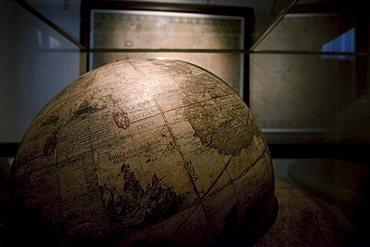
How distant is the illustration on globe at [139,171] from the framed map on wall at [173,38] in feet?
5.24

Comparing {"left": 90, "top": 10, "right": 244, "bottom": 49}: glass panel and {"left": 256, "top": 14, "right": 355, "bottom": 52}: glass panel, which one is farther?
{"left": 90, "top": 10, "right": 244, "bottom": 49}: glass panel

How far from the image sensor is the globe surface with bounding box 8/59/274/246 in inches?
28.3

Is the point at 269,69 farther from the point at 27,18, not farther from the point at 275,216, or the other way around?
the point at 27,18

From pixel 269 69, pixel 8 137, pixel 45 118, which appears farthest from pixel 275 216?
pixel 8 137

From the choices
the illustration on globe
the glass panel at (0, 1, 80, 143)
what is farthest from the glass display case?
the illustration on globe

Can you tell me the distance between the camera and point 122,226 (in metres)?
0.71

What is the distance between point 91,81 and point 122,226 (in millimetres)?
692

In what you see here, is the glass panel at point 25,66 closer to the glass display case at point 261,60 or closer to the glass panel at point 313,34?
the glass display case at point 261,60

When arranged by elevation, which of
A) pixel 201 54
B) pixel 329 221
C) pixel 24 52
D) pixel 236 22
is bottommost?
pixel 329 221

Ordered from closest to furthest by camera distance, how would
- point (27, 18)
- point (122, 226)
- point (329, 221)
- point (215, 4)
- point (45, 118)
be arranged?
1. point (122, 226)
2. point (45, 118)
3. point (329, 221)
4. point (27, 18)
5. point (215, 4)

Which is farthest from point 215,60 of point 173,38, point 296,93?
point 296,93

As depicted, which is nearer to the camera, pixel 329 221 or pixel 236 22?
pixel 329 221

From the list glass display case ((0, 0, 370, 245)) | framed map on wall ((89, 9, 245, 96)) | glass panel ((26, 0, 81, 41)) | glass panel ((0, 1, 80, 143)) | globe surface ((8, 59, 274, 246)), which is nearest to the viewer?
globe surface ((8, 59, 274, 246))

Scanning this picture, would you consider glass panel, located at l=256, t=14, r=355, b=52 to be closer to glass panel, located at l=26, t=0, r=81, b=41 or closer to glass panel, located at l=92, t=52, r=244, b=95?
glass panel, located at l=92, t=52, r=244, b=95
